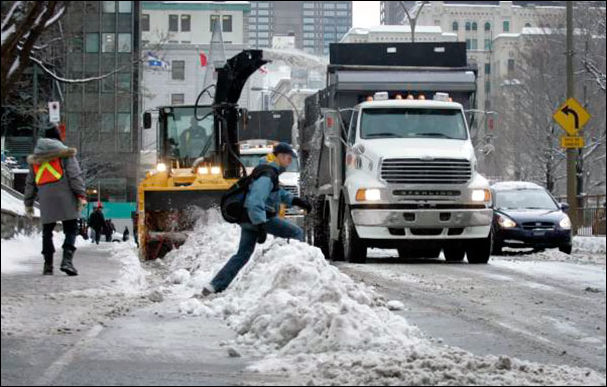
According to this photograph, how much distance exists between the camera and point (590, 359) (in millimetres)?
8438

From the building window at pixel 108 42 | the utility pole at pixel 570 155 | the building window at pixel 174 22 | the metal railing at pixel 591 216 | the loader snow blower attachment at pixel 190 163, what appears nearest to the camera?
the loader snow blower attachment at pixel 190 163

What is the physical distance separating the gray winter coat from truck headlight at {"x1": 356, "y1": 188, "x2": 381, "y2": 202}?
7.72 metres

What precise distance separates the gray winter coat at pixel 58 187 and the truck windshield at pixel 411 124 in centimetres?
880

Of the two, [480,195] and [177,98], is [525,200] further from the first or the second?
[177,98]

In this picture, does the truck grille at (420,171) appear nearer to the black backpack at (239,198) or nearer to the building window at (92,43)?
the black backpack at (239,198)

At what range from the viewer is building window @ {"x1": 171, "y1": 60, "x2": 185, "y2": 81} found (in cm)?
10764

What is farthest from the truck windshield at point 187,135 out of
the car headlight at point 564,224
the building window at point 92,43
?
the building window at point 92,43

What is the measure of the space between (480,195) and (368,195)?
6.23 feet

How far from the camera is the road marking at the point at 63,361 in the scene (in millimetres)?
6914

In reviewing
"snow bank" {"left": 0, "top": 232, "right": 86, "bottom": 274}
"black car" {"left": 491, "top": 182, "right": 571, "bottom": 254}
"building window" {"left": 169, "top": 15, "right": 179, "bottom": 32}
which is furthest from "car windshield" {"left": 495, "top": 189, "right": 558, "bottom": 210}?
"building window" {"left": 169, "top": 15, "right": 179, "bottom": 32}

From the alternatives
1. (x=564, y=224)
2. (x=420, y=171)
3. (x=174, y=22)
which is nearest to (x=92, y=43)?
(x=174, y=22)

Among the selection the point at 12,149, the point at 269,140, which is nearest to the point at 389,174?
the point at 269,140

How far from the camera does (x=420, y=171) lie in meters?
19.0

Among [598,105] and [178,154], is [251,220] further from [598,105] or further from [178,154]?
[598,105]
